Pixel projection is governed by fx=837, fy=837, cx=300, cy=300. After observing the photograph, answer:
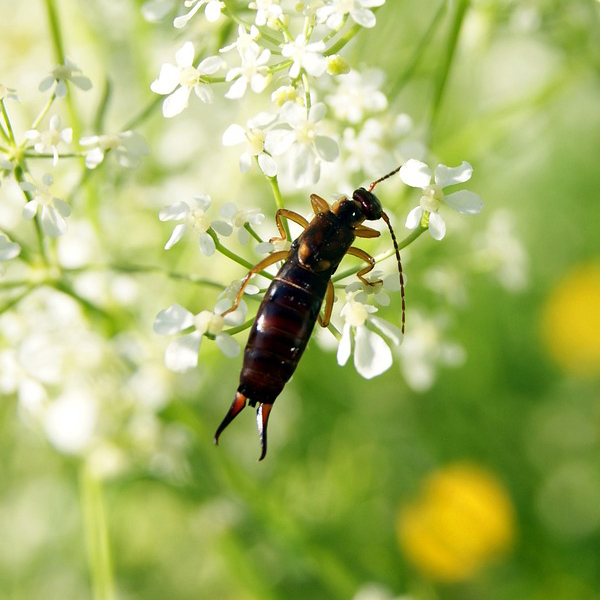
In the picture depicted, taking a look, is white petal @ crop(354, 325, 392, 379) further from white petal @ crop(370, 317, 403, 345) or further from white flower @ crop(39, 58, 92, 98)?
white flower @ crop(39, 58, 92, 98)

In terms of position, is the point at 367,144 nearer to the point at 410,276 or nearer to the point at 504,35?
the point at 410,276

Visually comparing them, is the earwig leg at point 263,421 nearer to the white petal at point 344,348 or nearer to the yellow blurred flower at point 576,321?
the white petal at point 344,348

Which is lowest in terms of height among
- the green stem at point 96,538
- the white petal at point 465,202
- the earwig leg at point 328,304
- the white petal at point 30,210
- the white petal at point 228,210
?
the green stem at point 96,538

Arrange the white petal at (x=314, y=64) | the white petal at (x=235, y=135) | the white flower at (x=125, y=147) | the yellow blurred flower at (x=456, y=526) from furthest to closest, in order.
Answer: the yellow blurred flower at (x=456, y=526) < the white flower at (x=125, y=147) < the white petal at (x=235, y=135) < the white petal at (x=314, y=64)

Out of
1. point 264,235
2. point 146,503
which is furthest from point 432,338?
point 146,503

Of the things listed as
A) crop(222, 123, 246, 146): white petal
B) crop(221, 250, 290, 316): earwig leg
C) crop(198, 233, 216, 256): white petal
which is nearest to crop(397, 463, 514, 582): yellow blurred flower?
crop(221, 250, 290, 316): earwig leg

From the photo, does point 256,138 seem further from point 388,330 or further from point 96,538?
point 96,538

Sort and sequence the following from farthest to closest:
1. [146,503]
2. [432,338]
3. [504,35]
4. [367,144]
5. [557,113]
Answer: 1. [557,113]
2. [146,503]
3. [504,35]
4. [432,338]
5. [367,144]

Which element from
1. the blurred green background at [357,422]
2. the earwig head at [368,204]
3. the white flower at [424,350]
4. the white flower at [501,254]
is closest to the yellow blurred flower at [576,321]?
the blurred green background at [357,422]
